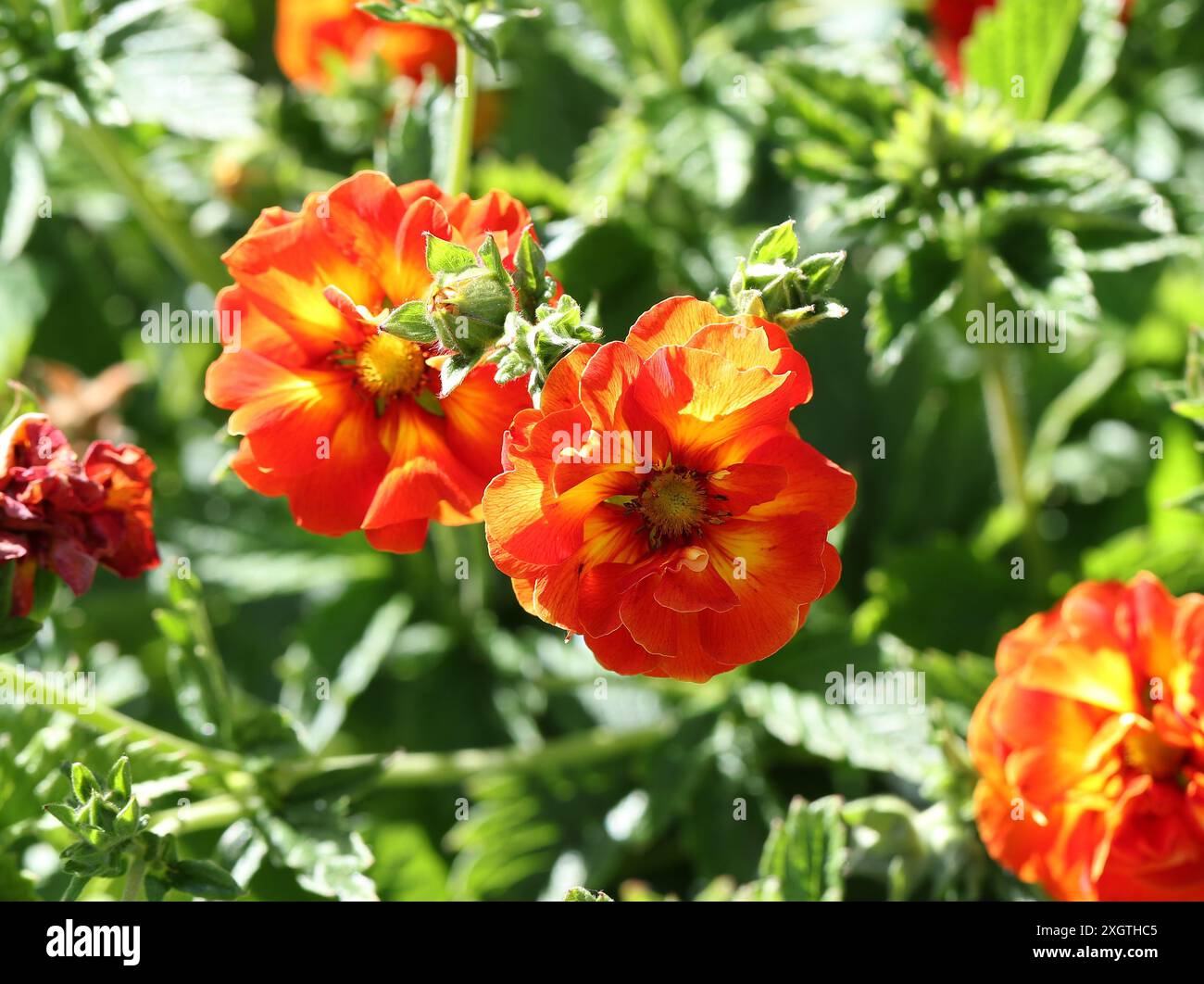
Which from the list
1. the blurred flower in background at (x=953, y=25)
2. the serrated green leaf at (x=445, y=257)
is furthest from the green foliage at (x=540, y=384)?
the blurred flower in background at (x=953, y=25)

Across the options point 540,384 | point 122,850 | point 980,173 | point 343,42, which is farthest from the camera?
point 343,42

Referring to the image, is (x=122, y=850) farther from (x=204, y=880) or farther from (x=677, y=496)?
(x=677, y=496)

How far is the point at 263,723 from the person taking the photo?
1056 millimetres

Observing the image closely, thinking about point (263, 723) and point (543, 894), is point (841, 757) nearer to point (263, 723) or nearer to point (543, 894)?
point (543, 894)

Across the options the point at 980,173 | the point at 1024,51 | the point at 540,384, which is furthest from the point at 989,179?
the point at 540,384

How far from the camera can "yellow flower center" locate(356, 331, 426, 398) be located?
2.93 ft

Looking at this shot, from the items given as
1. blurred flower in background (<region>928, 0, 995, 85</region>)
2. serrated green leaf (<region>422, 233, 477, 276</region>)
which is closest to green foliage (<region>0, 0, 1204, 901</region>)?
serrated green leaf (<region>422, 233, 477, 276</region>)

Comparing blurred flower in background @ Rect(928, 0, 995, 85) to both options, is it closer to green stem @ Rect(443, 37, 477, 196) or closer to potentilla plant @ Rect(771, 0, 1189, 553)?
potentilla plant @ Rect(771, 0, 1189, 553)

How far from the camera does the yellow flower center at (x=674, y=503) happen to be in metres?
0.84

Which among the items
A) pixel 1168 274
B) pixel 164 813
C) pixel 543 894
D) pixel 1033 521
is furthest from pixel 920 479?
pixel 164 813

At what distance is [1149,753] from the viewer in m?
A: 0.98

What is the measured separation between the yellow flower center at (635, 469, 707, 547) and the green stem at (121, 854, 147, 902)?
44 cm

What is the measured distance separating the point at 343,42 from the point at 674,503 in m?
0.86

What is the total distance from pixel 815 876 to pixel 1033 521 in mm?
475
